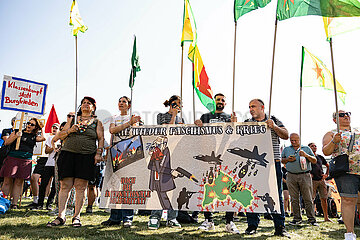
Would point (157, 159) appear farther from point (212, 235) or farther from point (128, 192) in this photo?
point (212, 235)

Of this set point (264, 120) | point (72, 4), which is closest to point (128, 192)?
point (264, 120)

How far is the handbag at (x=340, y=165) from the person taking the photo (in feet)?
13.7

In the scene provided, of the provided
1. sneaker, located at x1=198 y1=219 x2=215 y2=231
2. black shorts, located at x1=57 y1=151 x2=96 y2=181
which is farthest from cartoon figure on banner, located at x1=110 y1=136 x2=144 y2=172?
sneaker, located at x1=198 y1=219 x2=215 y2=231

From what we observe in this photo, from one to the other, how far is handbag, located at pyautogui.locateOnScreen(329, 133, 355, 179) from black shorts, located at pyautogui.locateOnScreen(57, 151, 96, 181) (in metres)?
3.77

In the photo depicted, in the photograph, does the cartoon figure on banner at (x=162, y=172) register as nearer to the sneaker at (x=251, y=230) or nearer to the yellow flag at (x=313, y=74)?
the sneaker at (x=251, y=230)

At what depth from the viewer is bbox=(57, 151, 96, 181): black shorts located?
4.67 metres

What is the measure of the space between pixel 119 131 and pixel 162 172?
3.50 ft

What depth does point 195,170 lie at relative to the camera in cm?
459

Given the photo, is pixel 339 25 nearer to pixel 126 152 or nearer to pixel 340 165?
pixel 340 165

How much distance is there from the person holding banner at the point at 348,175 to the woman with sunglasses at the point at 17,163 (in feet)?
20.5

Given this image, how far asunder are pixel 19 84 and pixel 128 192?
16.4 ft

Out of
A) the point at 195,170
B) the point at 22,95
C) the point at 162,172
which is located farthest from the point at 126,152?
the point at 22,95

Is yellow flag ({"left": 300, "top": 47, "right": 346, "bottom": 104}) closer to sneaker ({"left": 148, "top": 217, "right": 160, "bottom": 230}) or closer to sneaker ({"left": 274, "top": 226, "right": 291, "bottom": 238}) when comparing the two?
sneaker ({"left": 274, "top": 226, "right": 291, "bottom": 238})

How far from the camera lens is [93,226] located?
473cm
